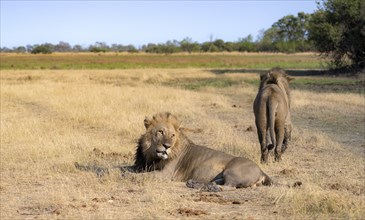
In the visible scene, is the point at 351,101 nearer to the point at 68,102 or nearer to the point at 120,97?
the point at 120,97

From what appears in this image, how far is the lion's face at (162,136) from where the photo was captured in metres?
8.35

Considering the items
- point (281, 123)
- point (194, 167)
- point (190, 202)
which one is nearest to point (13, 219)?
point (190, 202)

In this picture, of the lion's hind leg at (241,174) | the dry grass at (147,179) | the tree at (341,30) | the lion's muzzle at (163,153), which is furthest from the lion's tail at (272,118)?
the tree at (341,30)

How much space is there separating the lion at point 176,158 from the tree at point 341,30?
1219 inches

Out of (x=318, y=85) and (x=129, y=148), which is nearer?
(x=129, y=148)

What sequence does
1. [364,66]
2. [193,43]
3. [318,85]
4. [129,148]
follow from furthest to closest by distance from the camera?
[193,43], [364,66], [318,85], [129,148]

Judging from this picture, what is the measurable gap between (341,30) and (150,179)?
32585 mm

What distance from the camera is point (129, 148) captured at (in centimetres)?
1204

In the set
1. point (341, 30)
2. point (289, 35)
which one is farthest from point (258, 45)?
point (341, 30)

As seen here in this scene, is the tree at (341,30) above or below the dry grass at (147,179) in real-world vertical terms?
above

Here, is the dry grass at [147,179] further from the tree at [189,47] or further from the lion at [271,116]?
the tree at [189,47]

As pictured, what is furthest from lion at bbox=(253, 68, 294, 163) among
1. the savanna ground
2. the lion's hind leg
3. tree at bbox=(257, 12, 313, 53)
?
tree at bbox=(257, 12, 313, 53)

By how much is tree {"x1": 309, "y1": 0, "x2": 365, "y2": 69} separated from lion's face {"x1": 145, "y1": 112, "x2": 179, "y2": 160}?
102 ft

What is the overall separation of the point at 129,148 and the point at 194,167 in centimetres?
377
